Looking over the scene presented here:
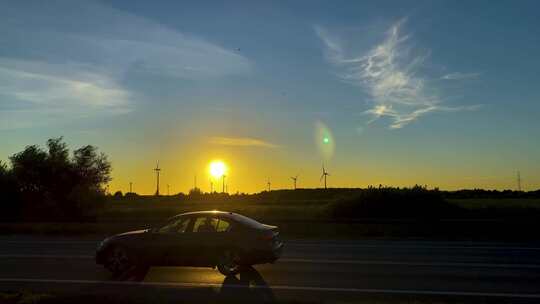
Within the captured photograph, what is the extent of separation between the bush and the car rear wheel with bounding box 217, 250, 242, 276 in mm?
31796

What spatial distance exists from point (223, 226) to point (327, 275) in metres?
2.79

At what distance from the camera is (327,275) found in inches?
506

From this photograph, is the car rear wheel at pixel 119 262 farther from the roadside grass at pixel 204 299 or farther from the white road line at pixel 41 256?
the white road line at pixel 41 256

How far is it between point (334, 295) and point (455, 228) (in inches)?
822

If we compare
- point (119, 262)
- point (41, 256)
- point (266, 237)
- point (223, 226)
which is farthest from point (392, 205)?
point (119, 262)

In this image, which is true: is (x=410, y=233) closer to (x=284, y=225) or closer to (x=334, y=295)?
(x=284, y=225)

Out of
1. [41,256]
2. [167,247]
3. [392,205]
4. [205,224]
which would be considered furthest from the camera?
[392,205]

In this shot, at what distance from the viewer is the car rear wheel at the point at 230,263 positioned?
1298 centimetres

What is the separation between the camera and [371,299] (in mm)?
9773

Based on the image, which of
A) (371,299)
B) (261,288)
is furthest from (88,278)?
(371,299)

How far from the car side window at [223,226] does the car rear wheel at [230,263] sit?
564mm

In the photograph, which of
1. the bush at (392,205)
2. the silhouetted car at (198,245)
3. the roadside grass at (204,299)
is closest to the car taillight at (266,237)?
the silhouetted car at (198,245)

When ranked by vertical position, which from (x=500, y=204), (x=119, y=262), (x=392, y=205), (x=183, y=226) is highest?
(x=500, y=204)

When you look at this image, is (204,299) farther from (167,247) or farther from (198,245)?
(167,247)
